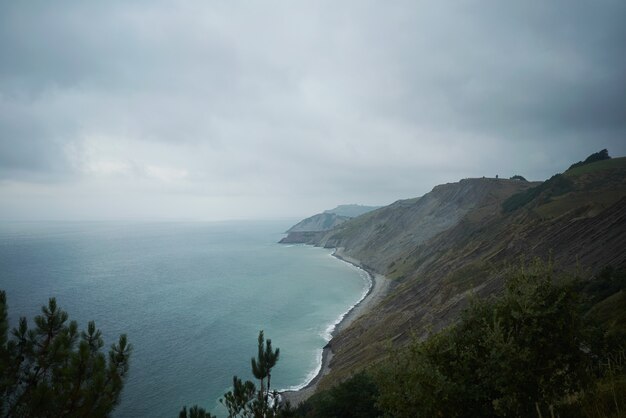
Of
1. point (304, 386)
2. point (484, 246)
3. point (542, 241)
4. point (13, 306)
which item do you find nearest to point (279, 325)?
point (304, 386)

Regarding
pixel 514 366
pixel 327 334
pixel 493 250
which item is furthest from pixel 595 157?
pixel 514 366

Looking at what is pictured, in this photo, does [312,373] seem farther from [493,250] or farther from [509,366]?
[509,366]

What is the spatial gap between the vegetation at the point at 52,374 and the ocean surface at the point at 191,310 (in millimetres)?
30357

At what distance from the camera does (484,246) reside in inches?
3346

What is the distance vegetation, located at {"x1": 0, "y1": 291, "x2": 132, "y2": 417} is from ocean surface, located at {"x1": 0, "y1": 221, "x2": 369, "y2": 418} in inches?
1195

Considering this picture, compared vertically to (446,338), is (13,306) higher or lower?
lower

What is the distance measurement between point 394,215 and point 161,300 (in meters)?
141

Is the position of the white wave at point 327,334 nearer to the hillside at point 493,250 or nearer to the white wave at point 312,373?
the white wave at point 312,373

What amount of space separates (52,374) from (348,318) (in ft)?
276

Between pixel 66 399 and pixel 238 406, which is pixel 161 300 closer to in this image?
pixel 238 406

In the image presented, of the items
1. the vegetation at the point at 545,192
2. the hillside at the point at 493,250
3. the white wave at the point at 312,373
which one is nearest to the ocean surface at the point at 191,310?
the white wave at the point at 312,373

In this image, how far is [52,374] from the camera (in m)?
12.8

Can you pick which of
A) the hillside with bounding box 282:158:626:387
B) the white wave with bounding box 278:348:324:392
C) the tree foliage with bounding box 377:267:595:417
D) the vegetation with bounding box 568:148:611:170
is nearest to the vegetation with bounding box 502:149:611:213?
the hillside with bounding box 282:158:626:387

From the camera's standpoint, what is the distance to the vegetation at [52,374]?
11.1 meters
